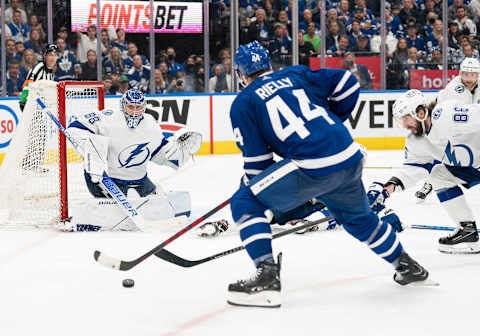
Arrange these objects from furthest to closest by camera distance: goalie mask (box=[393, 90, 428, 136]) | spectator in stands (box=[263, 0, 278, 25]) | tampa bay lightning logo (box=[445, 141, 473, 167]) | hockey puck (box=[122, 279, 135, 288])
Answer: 1. spectator in stands (box=[263, 0, 278, 25])
2. tampa bay lightning logo (box=[445, 141, 473, 167])
3. goalie mask (box=[393, 90, 428, 136])
4. hockey puck (box=[122, 279, 135, 288])

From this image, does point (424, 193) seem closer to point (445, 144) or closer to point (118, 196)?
point (445, 144)

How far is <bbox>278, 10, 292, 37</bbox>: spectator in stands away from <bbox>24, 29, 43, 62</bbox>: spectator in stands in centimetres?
311

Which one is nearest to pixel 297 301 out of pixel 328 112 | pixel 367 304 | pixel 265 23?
pixel 367 304

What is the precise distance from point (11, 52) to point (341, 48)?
418cm

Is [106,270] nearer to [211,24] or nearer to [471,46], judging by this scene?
[211,24]

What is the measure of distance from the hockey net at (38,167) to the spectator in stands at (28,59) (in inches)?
157

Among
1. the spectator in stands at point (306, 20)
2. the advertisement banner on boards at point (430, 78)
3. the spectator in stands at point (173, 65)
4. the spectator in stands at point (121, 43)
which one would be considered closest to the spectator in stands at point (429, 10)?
the advertisement banner on boards at point (430, 78)

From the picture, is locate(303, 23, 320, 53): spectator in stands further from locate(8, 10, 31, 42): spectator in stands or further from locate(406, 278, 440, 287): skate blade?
locate(406, 278, 440, 287): skate blade

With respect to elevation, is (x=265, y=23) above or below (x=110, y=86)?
above

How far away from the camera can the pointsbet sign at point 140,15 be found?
29.8 feet

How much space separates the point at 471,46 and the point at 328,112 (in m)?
8.22

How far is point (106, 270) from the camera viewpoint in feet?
10.9

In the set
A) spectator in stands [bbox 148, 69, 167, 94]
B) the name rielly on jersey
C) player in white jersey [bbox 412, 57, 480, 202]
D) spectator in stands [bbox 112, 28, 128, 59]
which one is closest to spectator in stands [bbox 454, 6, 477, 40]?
spectator in stands [bbox 148, 69, 167, 94]

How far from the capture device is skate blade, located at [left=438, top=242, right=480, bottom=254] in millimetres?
3570
